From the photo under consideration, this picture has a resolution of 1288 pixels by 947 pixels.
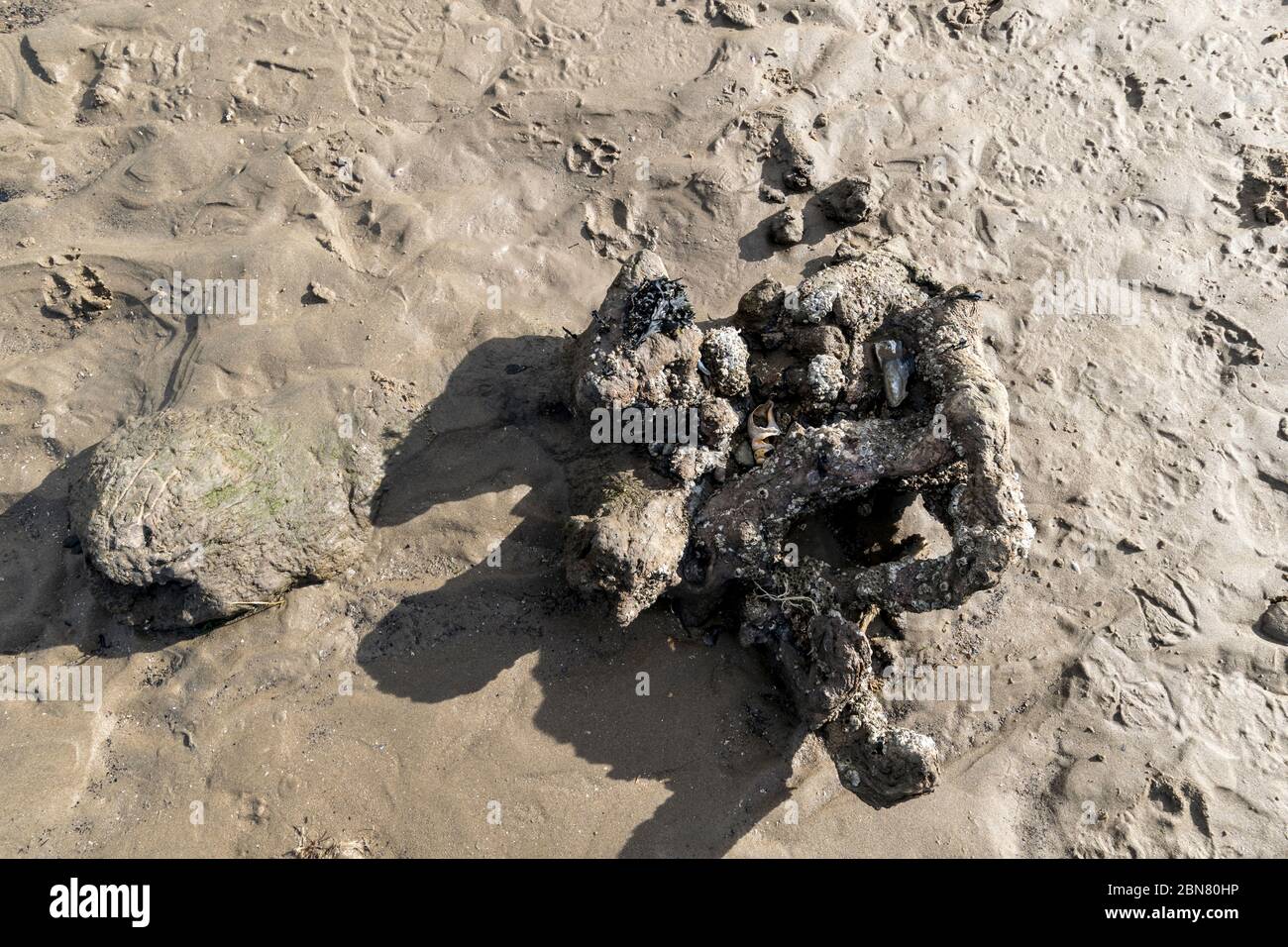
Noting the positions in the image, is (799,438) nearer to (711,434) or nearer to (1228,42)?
(711,434)

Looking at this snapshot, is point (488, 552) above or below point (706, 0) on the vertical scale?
below

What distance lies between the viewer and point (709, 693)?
16.3 feet

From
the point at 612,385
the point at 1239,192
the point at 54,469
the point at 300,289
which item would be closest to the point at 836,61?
the point at 1239,192

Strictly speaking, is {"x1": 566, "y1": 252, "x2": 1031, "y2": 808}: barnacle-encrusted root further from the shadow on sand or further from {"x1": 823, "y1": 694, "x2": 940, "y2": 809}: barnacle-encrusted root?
the shadow on sand

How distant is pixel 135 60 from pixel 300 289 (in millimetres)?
2866
